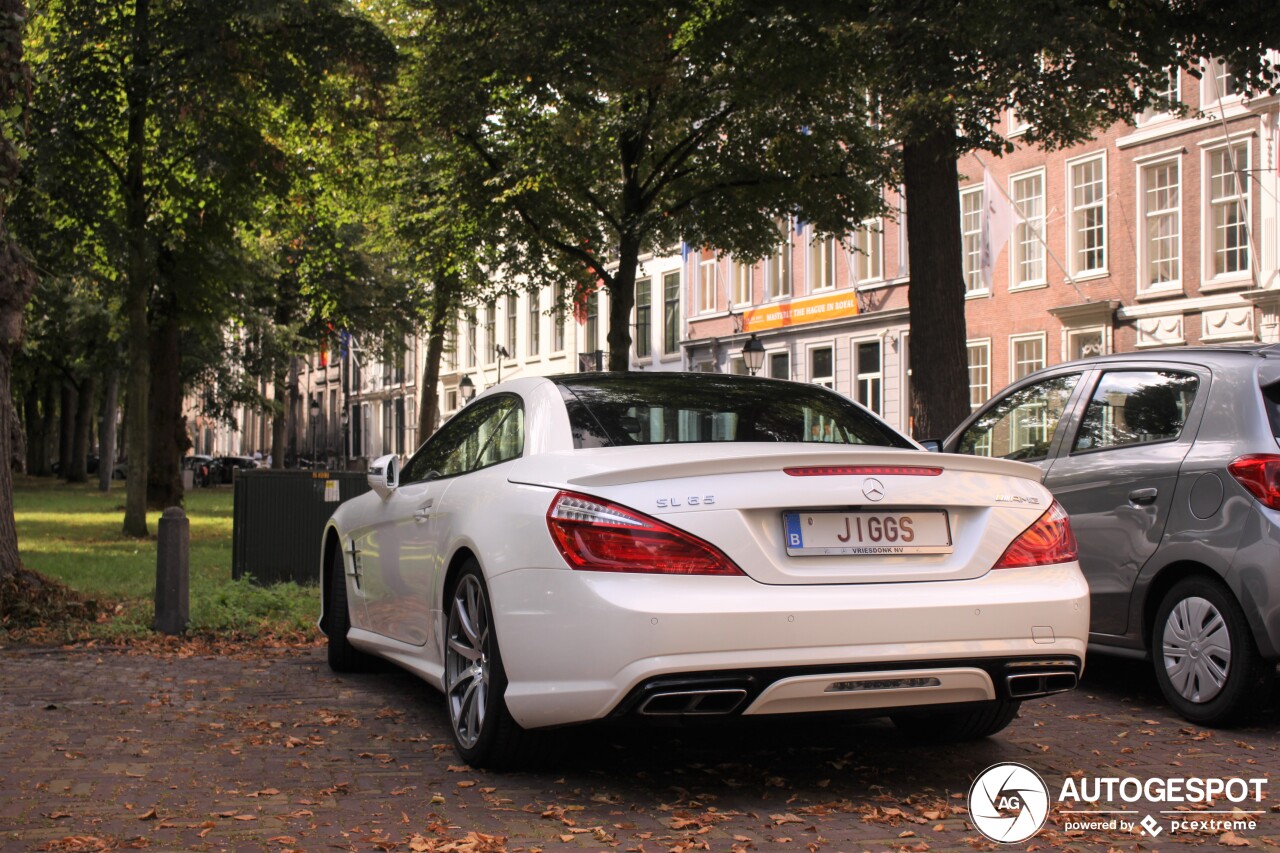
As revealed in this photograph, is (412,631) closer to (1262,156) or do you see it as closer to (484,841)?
(484,841)

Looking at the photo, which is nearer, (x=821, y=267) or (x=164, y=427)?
(x=164, y=427)

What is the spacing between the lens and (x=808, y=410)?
20.1 feet

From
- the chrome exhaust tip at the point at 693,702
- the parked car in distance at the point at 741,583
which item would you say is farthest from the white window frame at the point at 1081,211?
the chrome exhaust tip at the point at 693,702

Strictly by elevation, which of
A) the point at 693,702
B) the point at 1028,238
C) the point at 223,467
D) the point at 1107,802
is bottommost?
the point at 1107,802

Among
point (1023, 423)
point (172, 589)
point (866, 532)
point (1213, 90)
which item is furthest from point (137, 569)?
point (1213, 90)

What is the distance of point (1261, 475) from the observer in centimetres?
632

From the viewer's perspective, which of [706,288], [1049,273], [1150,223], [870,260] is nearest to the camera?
[1150,223]

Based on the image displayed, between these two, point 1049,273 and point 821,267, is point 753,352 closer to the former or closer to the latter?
point 1049,273

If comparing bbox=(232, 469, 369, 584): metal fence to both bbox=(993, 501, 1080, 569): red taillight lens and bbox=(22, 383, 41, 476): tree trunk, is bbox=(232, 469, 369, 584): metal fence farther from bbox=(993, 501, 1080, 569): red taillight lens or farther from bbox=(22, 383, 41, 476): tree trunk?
bbox=(22, 383, 41, 476): tree trunk

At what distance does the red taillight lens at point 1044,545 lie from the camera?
511 cm

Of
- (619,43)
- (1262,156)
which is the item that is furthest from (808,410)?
(1262,156)

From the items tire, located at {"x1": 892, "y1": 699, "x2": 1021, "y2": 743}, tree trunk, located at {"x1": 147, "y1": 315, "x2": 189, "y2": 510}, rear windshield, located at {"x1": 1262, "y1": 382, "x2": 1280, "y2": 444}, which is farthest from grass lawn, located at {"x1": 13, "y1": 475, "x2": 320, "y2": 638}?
rear windshield, located at {"x1": 1262, "y1": 382, "x2": 1280, "y2": 444}

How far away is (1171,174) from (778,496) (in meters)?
28.7

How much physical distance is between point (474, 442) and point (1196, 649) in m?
3.31
